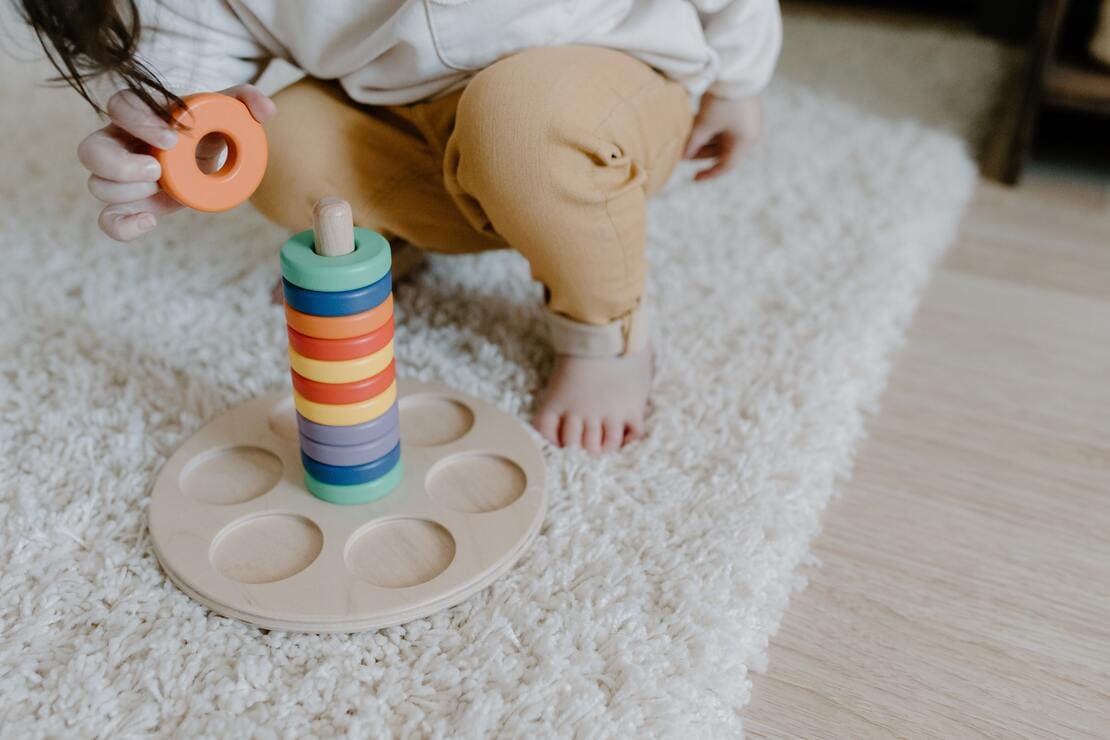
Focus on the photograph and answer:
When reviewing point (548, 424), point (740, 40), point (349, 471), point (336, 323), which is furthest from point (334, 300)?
point (740, 40)

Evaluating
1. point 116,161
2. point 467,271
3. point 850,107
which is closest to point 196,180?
point 116,161

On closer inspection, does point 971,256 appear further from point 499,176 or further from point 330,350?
point 330,350

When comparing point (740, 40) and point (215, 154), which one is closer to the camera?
point (215, 154)

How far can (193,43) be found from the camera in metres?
0.72

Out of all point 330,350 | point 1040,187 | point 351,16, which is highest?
point 351,16

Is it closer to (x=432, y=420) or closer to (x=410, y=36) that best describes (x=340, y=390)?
(x=432, y=420)

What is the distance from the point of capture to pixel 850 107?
131cm

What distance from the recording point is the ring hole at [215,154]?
0.61m

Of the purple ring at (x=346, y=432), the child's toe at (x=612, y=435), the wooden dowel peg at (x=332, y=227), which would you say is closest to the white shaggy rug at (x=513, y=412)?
the child's toe at (x=612, y=435)

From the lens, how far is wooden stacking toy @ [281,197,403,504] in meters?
0.58

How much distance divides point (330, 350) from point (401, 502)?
0.39ft

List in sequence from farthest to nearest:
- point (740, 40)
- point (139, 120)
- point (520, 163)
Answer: point (740, 40) < point (520, 163) < point (139, 120)

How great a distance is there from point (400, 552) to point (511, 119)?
295mm

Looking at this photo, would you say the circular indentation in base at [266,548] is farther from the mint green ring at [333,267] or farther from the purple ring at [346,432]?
the mint green ring at [333,267]
